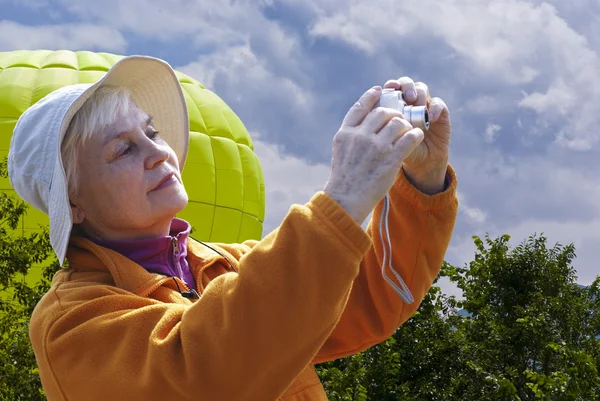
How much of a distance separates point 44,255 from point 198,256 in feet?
35.7

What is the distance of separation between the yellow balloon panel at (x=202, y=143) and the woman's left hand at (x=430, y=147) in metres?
13.7

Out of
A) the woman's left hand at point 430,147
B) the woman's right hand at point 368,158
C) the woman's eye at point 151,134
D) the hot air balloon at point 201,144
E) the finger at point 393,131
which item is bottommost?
the woman's eye at point 151,134

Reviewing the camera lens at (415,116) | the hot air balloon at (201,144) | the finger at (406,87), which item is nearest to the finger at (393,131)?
the camera lens at (415,116)

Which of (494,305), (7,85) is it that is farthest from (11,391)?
(494,305)

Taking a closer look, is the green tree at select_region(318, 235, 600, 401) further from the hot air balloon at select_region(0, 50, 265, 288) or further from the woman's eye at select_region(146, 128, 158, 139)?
the woman's eye at select_region(146, 128, 158, 139)

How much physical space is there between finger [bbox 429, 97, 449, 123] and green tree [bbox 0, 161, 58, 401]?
9.71 metres

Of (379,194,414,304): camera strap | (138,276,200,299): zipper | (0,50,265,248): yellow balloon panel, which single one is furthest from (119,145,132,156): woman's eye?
(0,50,265,248): yellow balloon panel

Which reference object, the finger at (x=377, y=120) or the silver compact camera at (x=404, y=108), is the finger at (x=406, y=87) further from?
the finger at (x=377, y=120)

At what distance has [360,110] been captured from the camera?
2.18 metres

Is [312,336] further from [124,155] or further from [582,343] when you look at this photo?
[582,343]

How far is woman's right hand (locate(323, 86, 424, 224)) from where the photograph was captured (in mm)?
2066

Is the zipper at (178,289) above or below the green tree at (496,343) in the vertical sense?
below

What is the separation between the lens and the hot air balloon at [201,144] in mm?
16672

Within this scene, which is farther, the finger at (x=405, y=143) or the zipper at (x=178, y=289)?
the zipper at (x=178, y=289)
